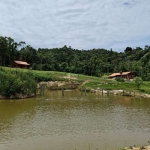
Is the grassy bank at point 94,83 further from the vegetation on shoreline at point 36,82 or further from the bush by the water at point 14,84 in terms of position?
the bush by the water at point 14,84

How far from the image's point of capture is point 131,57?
14900 centimetres

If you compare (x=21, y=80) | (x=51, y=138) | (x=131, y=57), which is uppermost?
(x=131, y=57)

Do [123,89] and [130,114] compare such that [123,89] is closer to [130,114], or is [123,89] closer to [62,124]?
[130,114]

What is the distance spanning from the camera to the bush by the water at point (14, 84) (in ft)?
182

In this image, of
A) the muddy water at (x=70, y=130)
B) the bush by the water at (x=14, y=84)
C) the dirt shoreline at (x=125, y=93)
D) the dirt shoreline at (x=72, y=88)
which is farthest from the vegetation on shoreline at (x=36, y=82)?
the muddy water at (x=70, y=130)

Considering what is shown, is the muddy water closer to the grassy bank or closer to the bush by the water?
the bush by the water

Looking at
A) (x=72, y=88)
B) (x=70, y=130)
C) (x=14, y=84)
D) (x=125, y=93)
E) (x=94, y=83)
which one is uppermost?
(x=14, y=84)

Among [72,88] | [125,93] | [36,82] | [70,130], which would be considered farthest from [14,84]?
[72,88]

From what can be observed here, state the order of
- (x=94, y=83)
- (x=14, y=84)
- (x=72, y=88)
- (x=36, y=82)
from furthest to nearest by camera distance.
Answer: (x=72, y=88), (x=94, y=83), (x=36, y=82), (x=14, y=84)

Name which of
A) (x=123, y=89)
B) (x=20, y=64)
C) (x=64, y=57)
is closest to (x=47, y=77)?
(x=20, y=64)

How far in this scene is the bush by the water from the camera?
55375mm

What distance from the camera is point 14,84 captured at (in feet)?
183

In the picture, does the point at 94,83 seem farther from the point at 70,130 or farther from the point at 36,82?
the point at 70,130

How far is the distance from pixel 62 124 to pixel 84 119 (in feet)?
13.7
